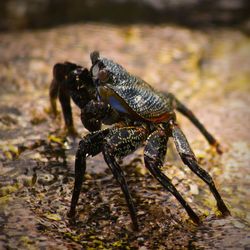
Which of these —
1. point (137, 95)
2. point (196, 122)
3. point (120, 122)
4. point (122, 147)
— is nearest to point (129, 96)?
point (137, 95)

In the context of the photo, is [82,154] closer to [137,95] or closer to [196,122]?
[137,95]

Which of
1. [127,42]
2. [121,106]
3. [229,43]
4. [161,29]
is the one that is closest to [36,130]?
[121,106]

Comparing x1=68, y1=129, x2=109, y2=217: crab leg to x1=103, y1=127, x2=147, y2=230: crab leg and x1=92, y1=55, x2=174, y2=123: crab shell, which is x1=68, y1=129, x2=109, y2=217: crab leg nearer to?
x1=103, y1=127, x2=147, y2=230: crab leg

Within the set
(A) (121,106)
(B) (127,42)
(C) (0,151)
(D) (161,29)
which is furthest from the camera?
(D) (161,29)

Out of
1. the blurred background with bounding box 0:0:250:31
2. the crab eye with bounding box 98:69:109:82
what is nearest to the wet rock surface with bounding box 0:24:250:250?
the crab eye with bounding box 98:69:109:82

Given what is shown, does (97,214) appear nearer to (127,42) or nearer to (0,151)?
(0,151)

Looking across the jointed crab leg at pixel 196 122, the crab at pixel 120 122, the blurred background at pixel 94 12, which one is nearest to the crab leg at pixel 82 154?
the crab at pixel 120 122
